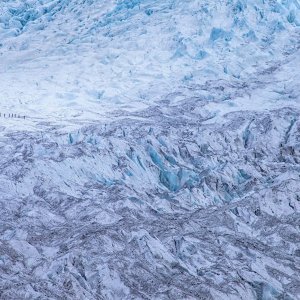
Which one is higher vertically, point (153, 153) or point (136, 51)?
point (153, 153)

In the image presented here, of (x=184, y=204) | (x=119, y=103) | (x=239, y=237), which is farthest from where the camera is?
(x=119, y=103)

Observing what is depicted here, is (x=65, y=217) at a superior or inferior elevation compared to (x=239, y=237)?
superior

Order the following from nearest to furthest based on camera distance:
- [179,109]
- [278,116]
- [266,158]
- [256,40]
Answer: [266,158], [278,116], [179,109], [256,40]

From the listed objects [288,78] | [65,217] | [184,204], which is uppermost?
[65,217]

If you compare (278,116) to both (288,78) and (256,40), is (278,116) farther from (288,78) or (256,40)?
(256,40)

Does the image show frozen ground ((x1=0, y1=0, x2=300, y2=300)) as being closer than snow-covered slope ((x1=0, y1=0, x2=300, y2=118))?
Yes

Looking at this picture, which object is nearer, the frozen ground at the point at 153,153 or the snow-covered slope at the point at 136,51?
the frozen ground at the point at 153,153

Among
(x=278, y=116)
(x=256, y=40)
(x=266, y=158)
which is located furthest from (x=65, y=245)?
(x=256, y=40)

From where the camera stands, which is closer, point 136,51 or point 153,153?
point 153,153
